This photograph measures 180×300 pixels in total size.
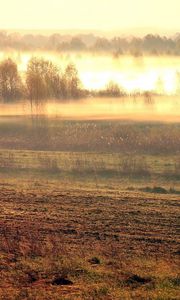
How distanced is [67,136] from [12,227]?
42.9 meters

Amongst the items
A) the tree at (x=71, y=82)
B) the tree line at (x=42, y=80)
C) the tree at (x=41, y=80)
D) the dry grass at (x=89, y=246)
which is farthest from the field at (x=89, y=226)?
the tree at (x=71, y=82)

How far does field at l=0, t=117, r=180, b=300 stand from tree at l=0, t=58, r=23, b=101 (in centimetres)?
6055

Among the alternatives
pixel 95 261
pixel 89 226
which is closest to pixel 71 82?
pixel 89 226

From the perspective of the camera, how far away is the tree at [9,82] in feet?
364

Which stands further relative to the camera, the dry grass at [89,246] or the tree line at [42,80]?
the tree line at [42,80]

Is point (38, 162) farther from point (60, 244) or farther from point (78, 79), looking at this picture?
point (78, 79)

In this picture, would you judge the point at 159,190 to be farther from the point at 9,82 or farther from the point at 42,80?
the point at 9,82

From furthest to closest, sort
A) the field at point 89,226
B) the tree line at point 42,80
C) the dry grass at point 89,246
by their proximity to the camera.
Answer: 1. the tree line at point 42,80
2. the field at point 89,226
3. the dry grass at point 89,246

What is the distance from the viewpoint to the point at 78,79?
117562mm

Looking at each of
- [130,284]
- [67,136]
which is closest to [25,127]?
[67,136]

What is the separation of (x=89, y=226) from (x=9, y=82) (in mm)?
89440

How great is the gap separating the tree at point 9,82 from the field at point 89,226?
6055 centimetres

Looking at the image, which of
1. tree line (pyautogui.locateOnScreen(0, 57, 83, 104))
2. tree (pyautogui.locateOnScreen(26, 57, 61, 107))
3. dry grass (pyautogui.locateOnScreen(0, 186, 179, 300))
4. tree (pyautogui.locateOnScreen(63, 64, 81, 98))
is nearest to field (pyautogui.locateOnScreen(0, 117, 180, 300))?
dry grass (pyautogui.locateOnScreen(0, 186, 179, 300))

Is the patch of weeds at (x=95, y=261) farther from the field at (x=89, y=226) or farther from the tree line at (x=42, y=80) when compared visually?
the tree line at (x=42, y=80)
